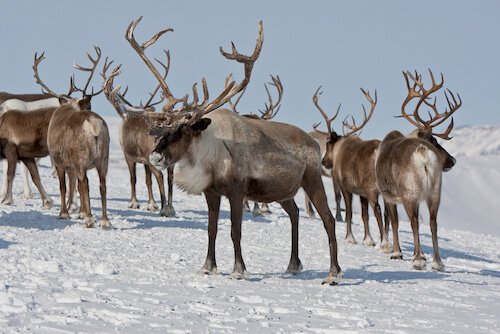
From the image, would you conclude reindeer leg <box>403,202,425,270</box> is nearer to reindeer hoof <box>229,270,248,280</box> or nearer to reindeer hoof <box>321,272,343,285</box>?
reindeer hoof <box>321,272,343,285</box>

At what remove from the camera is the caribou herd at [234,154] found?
789 cm

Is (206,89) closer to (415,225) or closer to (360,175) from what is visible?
(415,225)

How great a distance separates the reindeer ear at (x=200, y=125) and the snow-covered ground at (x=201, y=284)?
1485 mm

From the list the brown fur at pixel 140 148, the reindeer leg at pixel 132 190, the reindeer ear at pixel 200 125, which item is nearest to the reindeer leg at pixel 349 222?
the brown fur at pixel 140 148

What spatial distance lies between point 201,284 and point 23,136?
7.43 metres

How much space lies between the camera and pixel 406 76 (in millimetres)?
12828

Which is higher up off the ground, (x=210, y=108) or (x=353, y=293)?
(x=210, y=108)

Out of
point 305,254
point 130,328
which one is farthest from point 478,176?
point 130,328

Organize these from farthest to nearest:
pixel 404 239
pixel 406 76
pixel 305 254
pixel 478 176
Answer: pixel 478 176, pixel 404 239, pixel 406 76, pixel 305 254

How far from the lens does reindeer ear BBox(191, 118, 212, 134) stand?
7.82 m

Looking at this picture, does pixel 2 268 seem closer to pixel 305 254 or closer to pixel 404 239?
pixel 305 254

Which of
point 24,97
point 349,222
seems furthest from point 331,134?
point 24,97

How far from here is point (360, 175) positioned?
12.9 meters

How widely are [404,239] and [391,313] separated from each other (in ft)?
30.5
